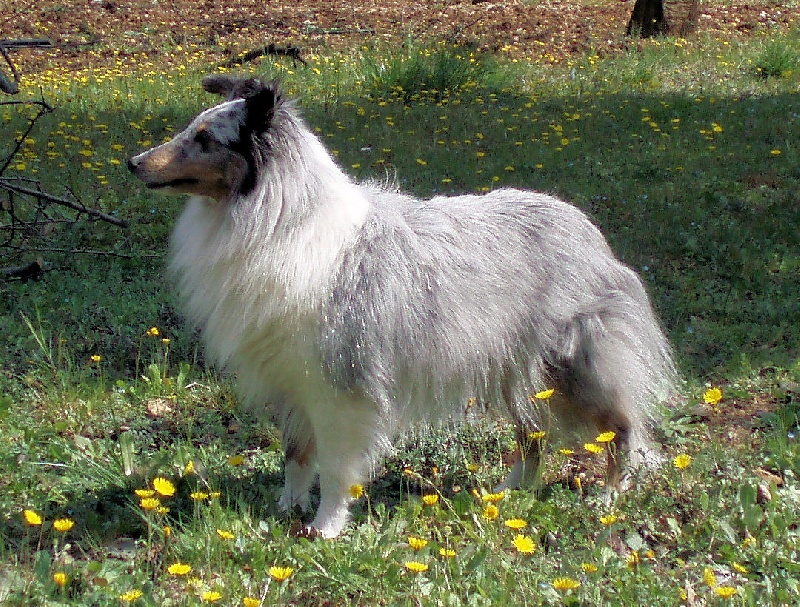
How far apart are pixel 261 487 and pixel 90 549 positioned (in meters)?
0.74

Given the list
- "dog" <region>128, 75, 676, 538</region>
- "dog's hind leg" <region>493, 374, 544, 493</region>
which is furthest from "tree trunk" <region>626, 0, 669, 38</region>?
"dog's hind leg" <region>493, 374, 544, 493</region>

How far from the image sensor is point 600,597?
2738 mm

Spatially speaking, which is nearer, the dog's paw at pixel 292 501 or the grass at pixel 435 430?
the grass at pixel 435 430

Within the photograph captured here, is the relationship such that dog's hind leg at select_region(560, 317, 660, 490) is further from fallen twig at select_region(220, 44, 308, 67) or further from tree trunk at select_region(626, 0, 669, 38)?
tree trunk at select_region(626, 0, 669, 38)

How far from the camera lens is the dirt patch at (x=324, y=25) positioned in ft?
39.0

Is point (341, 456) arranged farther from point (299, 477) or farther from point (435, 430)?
point (435, 430)

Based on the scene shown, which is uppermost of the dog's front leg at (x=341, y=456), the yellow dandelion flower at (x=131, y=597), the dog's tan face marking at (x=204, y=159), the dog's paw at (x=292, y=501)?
the dog's tan face marking at (x=204, y=159)

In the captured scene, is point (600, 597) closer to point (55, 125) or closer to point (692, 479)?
point (692, 479)

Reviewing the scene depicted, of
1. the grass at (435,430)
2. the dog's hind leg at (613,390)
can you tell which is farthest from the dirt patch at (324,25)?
the dog's hind leg at (613,390)

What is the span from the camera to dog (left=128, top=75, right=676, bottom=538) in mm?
3164

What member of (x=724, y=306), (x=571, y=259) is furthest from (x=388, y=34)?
(x=571, y=259)

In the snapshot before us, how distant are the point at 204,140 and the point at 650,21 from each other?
1041 centimetres

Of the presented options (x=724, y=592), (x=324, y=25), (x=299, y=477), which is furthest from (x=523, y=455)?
(x=324, y=25)

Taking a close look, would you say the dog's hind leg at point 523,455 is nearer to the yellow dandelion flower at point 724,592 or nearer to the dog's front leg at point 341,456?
the dog's front leg at point 341,456
